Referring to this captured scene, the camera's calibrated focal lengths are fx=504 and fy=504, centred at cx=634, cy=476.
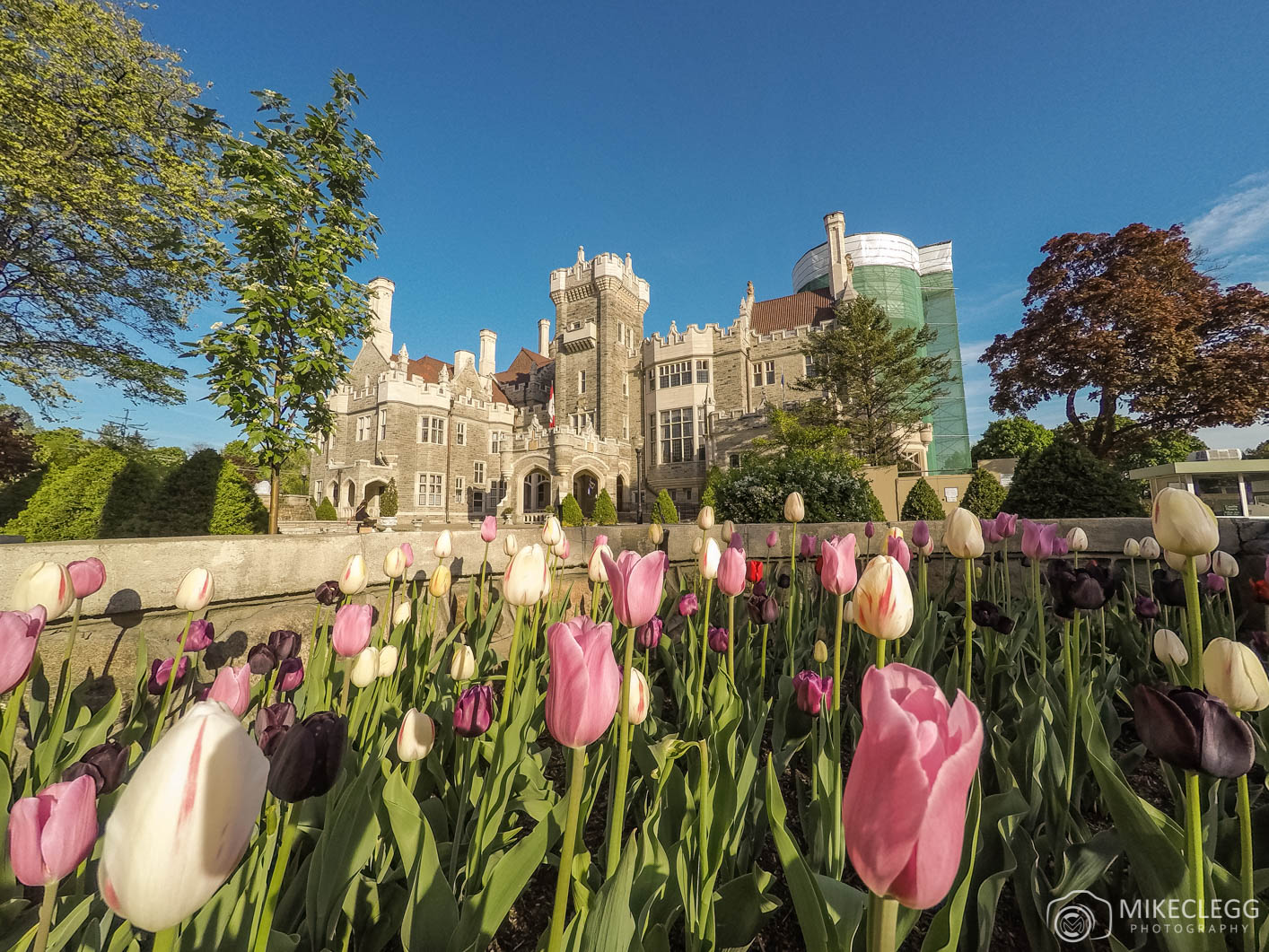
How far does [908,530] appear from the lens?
181 inches

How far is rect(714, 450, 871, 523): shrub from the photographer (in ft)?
22.7

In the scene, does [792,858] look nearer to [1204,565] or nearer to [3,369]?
[1204,565]

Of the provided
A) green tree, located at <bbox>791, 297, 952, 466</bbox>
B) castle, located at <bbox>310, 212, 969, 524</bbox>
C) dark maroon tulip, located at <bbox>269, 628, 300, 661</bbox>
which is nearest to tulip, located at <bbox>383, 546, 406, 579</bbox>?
dark maroon tulip, located at <bbox>269, 628, 300, 661</bbox>

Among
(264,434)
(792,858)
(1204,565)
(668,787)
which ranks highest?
(264,434)

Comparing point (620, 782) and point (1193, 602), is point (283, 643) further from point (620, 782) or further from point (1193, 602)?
point (1193, 602)

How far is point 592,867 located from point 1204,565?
2.99 metres

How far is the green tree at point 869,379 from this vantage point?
18.9m

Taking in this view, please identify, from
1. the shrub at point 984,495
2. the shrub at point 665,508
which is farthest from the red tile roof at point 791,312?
the shrub at point 984,495

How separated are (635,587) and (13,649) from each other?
4.58 feet

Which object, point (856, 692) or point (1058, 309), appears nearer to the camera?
point (856, 692)

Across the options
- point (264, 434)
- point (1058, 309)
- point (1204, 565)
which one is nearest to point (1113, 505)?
point (1204, 565)

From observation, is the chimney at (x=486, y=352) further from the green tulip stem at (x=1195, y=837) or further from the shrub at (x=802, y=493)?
the green tulip stem at (x=1195, y=837)

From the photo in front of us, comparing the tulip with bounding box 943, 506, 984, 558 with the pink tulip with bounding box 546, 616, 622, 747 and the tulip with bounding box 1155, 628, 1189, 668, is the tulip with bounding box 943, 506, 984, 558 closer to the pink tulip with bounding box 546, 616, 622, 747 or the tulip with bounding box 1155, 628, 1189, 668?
the tulip with bounding box 1155, 628, 1189, 668

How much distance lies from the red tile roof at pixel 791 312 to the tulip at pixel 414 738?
29804 millimetres
